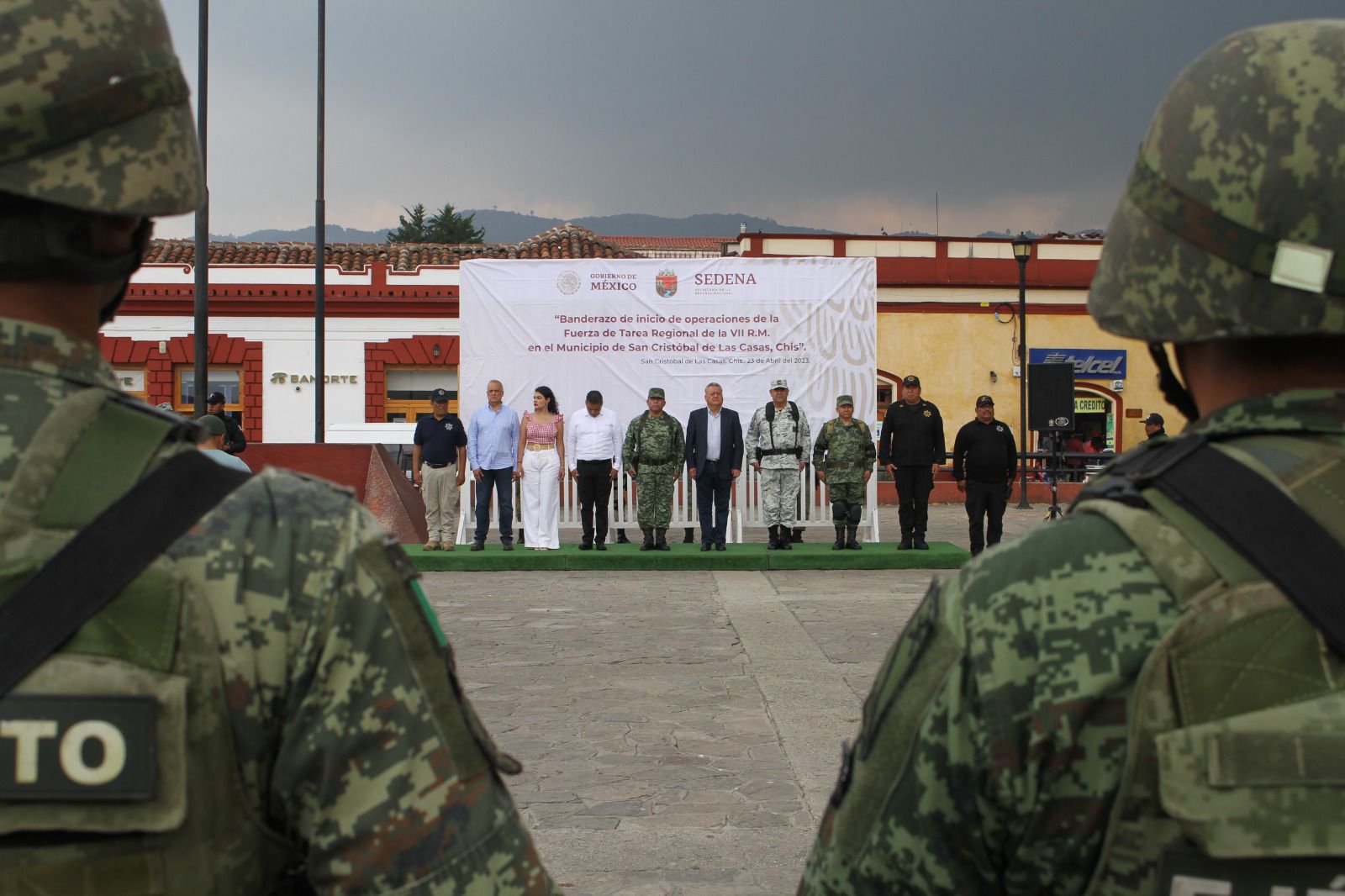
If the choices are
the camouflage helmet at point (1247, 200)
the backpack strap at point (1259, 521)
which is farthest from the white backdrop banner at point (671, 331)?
the backpack strap at point (1259, 521)

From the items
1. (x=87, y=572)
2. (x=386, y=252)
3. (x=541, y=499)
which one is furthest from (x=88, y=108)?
(x=386, y=252)

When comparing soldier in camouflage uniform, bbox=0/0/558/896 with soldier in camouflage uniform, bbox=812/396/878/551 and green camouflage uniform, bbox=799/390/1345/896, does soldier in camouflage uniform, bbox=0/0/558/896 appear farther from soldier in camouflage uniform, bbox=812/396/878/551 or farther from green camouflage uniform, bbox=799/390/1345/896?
soldier in camouflage uniform, bbox=812/396/878/551

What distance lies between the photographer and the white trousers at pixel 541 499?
1477 centimetres

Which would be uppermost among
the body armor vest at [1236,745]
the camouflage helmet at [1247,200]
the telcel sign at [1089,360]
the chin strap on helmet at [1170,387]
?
the telcel sign at [1089,360]

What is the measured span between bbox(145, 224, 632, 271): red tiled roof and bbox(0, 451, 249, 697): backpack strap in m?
31.6

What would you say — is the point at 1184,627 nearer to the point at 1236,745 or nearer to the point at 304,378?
the point at 1236,745

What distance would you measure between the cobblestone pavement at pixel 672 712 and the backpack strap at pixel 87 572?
3.16 m

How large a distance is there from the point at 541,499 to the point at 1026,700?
1371 cm

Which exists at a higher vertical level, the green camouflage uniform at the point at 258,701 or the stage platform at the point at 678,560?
the green camouflage uniform at the point at 258,701

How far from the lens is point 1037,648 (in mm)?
1315

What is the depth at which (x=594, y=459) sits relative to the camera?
1454cm

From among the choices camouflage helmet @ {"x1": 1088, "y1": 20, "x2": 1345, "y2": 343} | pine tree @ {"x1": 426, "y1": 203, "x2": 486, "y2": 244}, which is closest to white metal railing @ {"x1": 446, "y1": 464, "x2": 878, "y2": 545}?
camouflage helmet @ {"x1": 1088, "y1": 20, "x2": 1345, "y2": 343}

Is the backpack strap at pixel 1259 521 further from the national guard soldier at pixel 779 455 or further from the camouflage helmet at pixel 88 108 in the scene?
the national guard soldier at pixel 779 455

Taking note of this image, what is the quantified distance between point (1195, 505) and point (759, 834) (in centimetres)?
361
